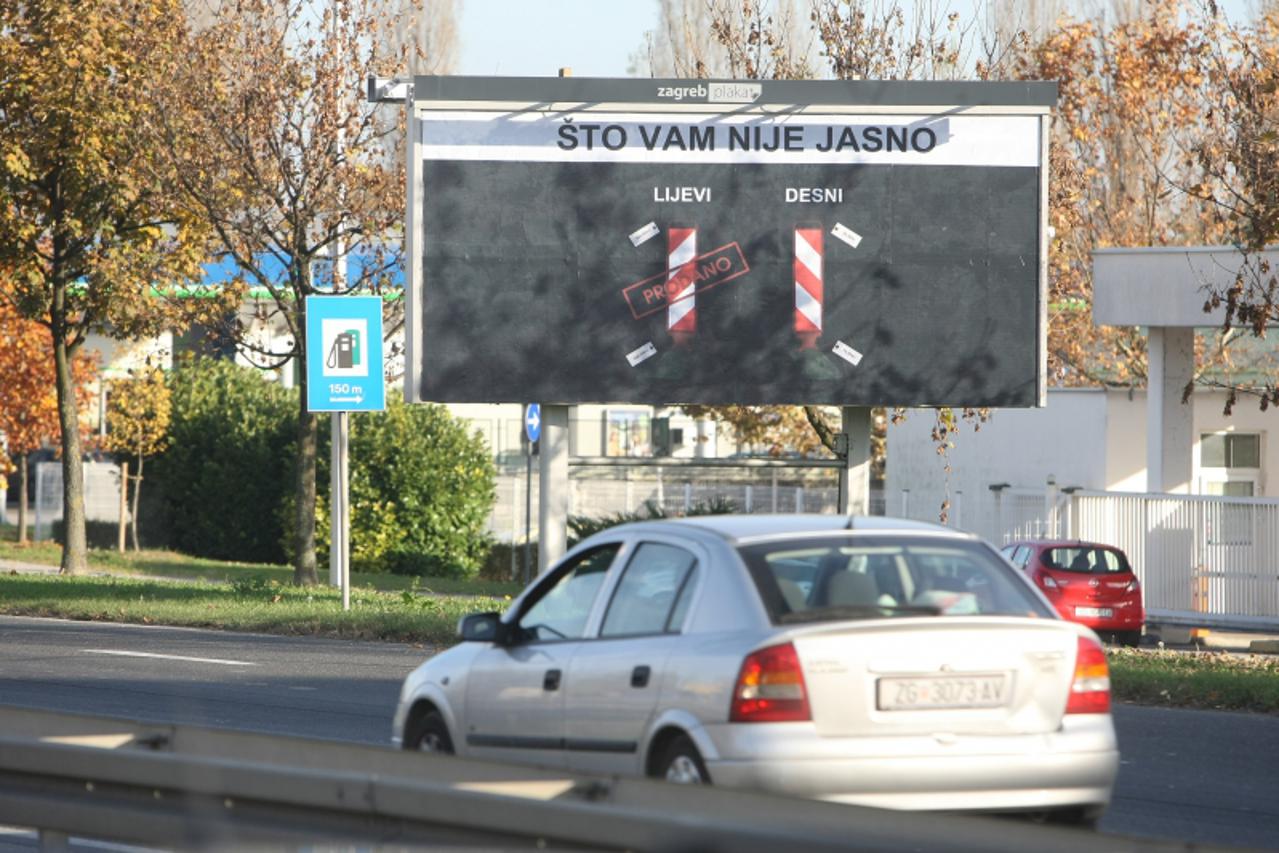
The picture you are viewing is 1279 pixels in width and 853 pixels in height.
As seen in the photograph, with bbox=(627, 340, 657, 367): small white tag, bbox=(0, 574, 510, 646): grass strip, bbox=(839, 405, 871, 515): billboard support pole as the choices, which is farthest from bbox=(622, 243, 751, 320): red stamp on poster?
bbox=(0, 574, 510, 646): grass strip

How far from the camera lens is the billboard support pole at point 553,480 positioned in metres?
19.2

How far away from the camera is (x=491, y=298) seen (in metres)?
18.2

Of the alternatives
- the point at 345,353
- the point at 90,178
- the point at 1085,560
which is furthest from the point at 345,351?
the point at 1085,560

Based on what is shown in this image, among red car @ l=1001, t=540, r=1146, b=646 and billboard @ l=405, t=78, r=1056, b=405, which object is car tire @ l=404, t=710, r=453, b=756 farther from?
red car @ l=1001, t=540, r=1146, b=646

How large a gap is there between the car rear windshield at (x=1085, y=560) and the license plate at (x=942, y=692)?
21203 mm

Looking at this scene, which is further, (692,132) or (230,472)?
(230,472)

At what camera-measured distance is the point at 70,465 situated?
2912 cm

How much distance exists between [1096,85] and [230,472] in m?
23.9

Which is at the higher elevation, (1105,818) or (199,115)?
(199,115)

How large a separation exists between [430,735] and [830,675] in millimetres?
2603

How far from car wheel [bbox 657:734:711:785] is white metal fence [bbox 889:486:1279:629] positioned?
22.9m

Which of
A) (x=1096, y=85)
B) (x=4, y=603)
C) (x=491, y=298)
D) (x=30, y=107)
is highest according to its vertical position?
(x=1096, y=85)

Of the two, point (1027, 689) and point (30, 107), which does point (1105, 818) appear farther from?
point (30, 107)

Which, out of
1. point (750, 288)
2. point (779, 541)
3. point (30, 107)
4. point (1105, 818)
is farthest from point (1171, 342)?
point (779, 541)
